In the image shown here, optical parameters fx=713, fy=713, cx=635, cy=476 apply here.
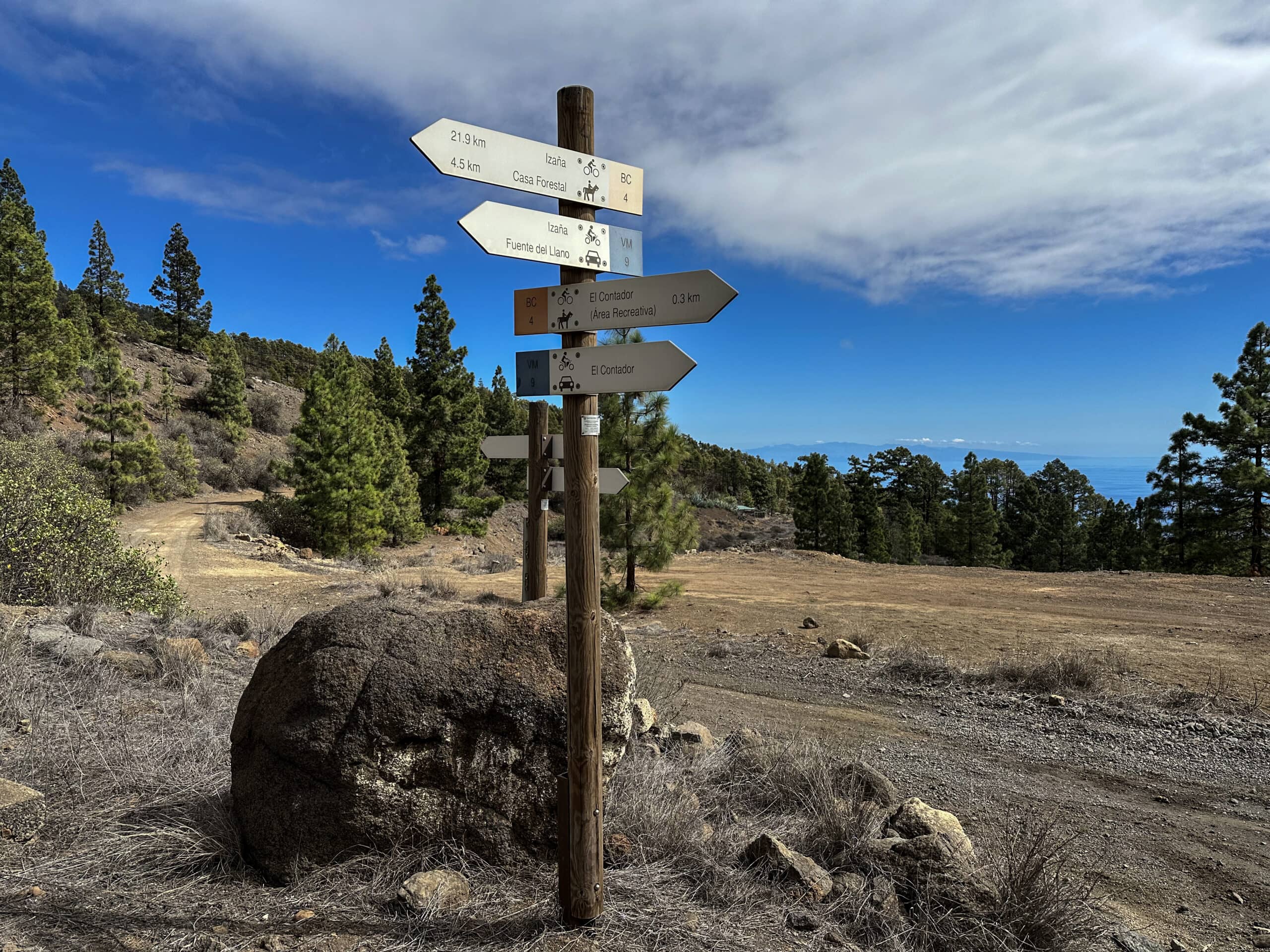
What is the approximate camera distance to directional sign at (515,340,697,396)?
2820 mm

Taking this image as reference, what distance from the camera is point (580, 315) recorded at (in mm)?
3004

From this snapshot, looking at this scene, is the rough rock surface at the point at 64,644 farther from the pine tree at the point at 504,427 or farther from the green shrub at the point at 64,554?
the pine tree at the point at 504,427

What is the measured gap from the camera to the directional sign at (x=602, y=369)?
9.25ft

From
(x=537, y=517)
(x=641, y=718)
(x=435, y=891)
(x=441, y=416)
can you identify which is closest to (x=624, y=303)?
(x=435, y=891)

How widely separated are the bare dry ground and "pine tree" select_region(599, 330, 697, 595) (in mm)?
1532

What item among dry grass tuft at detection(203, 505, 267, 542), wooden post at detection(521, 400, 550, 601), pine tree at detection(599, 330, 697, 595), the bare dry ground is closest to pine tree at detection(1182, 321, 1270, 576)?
the bare dry ground

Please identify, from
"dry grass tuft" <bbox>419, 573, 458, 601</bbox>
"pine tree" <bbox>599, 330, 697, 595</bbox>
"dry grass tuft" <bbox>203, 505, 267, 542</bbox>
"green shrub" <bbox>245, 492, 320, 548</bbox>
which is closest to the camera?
"dry grass tuft" <bbox>419, 573, 458, 601</bbox>

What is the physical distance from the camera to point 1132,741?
21.2ft

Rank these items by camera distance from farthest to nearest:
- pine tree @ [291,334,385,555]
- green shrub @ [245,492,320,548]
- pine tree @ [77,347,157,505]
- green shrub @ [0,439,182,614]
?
pine tree @ [77,347,157,505] < green shrub @ [245,492,320,548] < pine tree @ [291,334,385,555] < green shrub @ [0,439,182,614]

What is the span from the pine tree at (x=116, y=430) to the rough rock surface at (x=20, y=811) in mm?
25670

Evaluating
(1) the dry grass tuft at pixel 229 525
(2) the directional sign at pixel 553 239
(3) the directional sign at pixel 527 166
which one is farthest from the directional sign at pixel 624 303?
(1) the dry grass tuft at pixel 229 525

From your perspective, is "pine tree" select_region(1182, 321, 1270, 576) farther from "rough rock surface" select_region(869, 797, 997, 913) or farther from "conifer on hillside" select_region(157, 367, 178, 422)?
"conifer on hillside" select_region(157, 367, 178, 422)

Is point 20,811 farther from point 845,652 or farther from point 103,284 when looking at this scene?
point 103,284

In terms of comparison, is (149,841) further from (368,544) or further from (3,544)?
(368,544)
